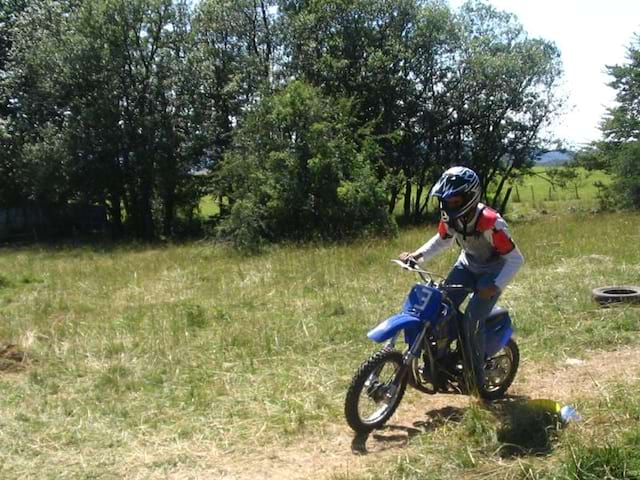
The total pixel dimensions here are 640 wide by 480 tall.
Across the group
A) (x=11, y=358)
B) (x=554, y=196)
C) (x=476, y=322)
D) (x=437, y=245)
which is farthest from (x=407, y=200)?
(x=476, y=322)

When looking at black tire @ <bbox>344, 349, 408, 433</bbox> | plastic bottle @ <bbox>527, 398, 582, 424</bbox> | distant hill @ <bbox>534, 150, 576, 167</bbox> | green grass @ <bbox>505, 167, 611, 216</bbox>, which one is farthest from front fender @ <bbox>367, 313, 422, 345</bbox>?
distant hill @ <bbox>534, 150, 576, 167</bbox>

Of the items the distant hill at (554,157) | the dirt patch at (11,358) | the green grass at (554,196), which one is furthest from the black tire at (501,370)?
the distant hill at (554,157)

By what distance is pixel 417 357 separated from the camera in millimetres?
4738

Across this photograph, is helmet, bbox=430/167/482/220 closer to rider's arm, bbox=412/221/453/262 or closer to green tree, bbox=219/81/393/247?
rider's arm, bbox=412/221/453/262

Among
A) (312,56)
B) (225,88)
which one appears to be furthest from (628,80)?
(225,88)

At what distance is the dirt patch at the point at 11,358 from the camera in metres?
6.59

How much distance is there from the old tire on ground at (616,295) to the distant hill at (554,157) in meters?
21.8

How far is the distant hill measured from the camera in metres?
28.9

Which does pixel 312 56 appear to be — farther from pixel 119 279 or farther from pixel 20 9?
pixel 119 279

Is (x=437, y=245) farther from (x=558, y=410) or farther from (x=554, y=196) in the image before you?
(x=554, y=196)

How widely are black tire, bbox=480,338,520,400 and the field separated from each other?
7.4 inches

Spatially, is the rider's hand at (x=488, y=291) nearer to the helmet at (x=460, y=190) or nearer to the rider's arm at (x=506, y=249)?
the rider's arm at (x=506, y=249)

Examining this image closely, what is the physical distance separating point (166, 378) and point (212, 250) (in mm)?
10635

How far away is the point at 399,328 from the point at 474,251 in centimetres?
89
